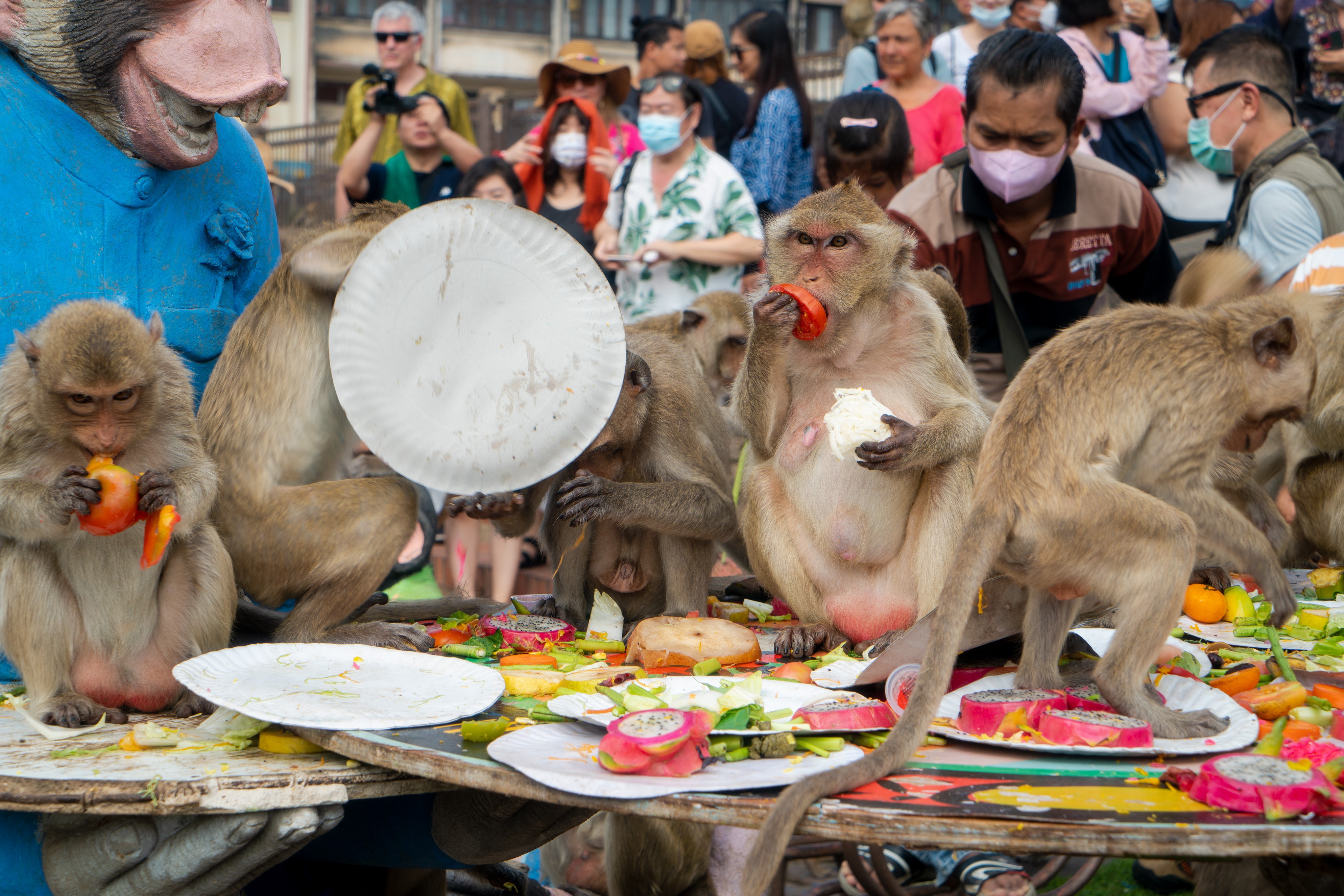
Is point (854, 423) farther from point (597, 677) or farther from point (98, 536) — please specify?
point (98, 536)

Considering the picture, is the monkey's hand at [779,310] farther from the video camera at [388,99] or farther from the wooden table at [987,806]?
the video camera at [388,99]

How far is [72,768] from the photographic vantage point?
2650mm

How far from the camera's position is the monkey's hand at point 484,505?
12.3 feet

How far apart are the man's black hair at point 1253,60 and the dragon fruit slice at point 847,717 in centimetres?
443

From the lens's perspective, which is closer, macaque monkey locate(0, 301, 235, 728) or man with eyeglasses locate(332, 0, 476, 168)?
macaque monkey locate(0, 301, 235, 728)

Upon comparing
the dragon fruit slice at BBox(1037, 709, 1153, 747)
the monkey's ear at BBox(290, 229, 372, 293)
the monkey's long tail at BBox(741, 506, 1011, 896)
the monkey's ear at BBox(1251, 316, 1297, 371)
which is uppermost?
the monkey's ear at BBox(290, 229, 372, 293)

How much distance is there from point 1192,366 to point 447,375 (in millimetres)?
2024

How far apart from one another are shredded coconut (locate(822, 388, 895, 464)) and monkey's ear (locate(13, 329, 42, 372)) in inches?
85.1

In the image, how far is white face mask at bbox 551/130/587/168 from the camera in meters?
7.35

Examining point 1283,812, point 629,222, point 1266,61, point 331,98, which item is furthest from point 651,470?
point 331,98

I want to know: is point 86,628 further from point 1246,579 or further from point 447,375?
point 1246,579

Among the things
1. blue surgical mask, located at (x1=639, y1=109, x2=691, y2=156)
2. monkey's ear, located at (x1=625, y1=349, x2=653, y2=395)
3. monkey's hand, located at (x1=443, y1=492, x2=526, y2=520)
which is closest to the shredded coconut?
monkey's ear, located at (x1=625, y1=349, x2=653, y2=395)

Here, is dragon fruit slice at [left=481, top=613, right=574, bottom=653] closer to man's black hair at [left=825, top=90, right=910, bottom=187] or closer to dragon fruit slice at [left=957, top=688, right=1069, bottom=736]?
dragon fruit slice at [left=957, top=688, right=1069, bottom=736]

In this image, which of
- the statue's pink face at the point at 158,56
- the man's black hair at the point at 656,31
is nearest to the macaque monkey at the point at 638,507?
the statue's pink face at the point at 158,56
